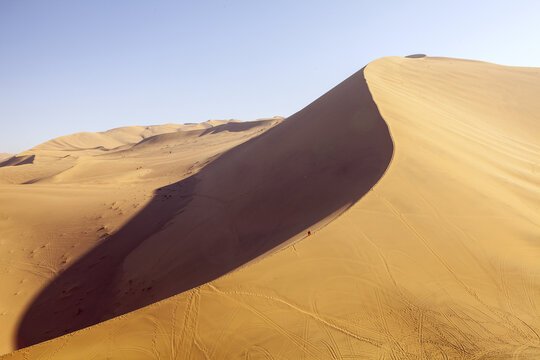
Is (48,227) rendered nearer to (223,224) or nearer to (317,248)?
(223,224)

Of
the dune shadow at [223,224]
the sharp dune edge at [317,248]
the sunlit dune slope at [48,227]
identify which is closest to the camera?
the sharp dune edge at [317,248]

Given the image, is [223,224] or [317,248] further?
[223,224]

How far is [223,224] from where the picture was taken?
27.7 ft

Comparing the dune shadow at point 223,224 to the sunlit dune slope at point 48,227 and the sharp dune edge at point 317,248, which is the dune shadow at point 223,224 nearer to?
the sharp dune edge at point 317,248

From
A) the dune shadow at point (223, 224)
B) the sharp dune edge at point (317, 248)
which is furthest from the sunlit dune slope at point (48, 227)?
the dune shadow at point (223, 224)

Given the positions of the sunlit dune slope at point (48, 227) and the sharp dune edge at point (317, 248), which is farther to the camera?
the sunlit dune slope at point (48, 227)

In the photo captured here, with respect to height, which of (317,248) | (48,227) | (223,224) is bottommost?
(223,224)

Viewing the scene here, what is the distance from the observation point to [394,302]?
12.4 ft

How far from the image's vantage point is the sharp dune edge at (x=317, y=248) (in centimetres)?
342

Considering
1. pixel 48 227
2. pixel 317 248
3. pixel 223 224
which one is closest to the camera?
pixel 317 248

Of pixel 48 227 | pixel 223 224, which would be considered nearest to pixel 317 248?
pixel 223 224

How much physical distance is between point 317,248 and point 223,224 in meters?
4.40

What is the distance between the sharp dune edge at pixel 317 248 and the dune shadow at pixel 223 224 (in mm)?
55

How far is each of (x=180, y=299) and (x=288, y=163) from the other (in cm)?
683
